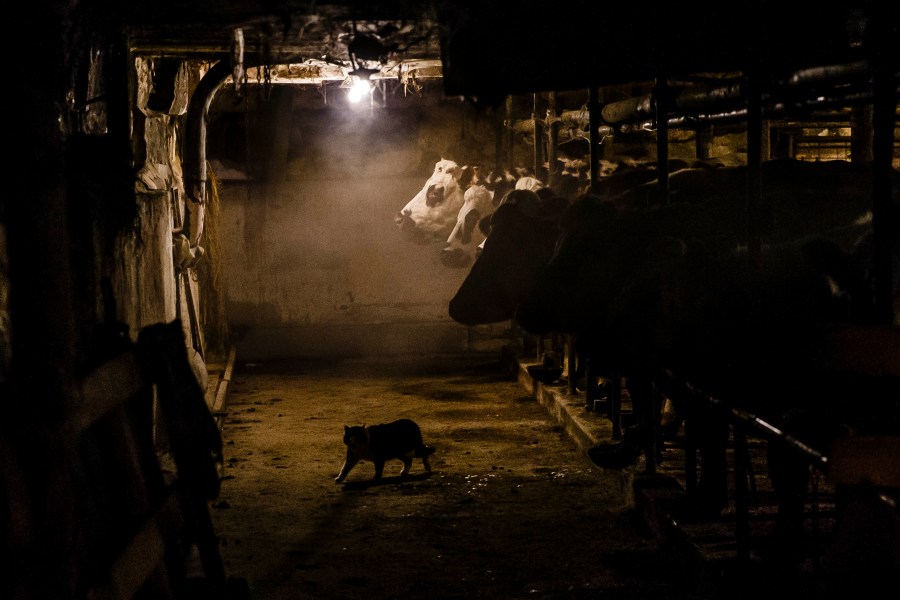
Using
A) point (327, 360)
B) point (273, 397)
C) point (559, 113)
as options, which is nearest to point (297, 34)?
point (559, 113)

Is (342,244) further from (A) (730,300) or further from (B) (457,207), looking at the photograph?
(A) (730,300)

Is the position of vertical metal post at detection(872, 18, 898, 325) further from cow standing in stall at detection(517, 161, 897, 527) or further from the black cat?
Result: the black cat

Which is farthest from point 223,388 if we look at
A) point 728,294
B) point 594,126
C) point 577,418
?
point 728,294

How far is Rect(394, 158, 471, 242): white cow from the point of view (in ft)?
50.8

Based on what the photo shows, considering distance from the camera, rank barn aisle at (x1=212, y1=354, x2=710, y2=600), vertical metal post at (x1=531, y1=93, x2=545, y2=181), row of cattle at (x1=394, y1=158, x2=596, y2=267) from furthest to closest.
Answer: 1. row of cattle at (x1=394, y1=158, x2=596, y2=267)
2. vertical metal post at (x1=531, y1=93, x2=545, y2=181)
3. barn aisle at (x1=212, y1=354, x2=710, y2=600)

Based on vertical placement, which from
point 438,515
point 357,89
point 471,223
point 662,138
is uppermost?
point 357,89

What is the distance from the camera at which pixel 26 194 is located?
375 centimetres

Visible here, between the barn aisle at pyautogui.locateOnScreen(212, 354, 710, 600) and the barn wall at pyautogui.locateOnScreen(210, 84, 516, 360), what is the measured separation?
5.31m

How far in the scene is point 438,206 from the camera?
15.6m

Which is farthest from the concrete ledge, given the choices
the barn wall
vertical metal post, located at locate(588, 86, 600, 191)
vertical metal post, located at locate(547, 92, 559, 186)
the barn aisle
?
the barn wall

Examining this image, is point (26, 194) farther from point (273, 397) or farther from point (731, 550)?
point (273, 397)

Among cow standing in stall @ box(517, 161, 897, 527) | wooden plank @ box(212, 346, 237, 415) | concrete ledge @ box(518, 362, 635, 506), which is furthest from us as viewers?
wooden plank @ box(212, 346, 237, 415)

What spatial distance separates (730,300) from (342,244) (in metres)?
13.3

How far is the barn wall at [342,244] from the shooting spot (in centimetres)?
1839
